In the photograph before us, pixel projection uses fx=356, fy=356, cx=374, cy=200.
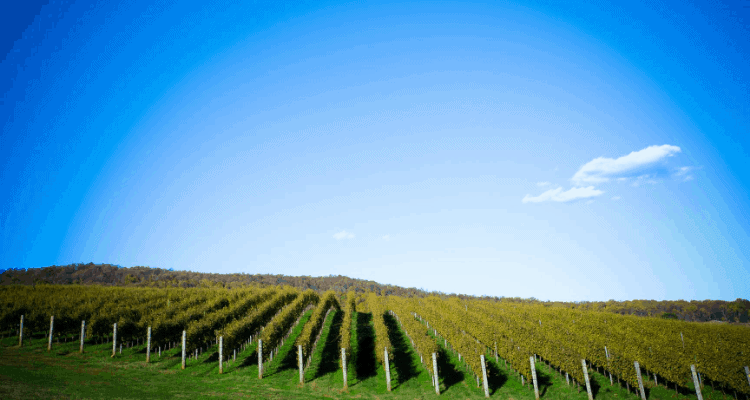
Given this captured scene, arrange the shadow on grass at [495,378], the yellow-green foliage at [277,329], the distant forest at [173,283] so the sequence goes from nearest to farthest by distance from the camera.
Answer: the shadow on grass at [495,378], the yellow-green foliage at [277,329], the distant forest at [173,283]

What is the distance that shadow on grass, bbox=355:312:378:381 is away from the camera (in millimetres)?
29203

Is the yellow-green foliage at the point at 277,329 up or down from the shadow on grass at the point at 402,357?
up

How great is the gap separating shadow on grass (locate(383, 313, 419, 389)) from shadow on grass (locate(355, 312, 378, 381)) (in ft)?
6.92

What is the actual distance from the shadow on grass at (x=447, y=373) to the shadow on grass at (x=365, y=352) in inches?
213

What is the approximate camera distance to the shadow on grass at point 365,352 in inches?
1150

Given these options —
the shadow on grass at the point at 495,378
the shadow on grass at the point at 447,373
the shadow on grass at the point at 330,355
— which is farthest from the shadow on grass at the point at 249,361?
the shadow on grass at the point at 495,378

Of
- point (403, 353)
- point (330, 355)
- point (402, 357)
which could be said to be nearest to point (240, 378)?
point (330, 355)

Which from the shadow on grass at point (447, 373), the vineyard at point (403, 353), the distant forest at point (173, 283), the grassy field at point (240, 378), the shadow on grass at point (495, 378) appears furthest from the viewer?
the distant forest at point (173, 283)

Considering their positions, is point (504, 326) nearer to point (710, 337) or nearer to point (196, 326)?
point (710, 337)

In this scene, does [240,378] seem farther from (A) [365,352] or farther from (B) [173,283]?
(B) [173,283]

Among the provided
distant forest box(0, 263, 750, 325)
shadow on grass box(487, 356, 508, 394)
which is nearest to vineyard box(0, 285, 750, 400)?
shadow on grass box(487, 356, 508, 394)

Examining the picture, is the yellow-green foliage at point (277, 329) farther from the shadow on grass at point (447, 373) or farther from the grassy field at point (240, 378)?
the shadow on grass at point (447, 373)

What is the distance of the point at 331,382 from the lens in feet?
87.2

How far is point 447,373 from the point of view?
2836 cm
